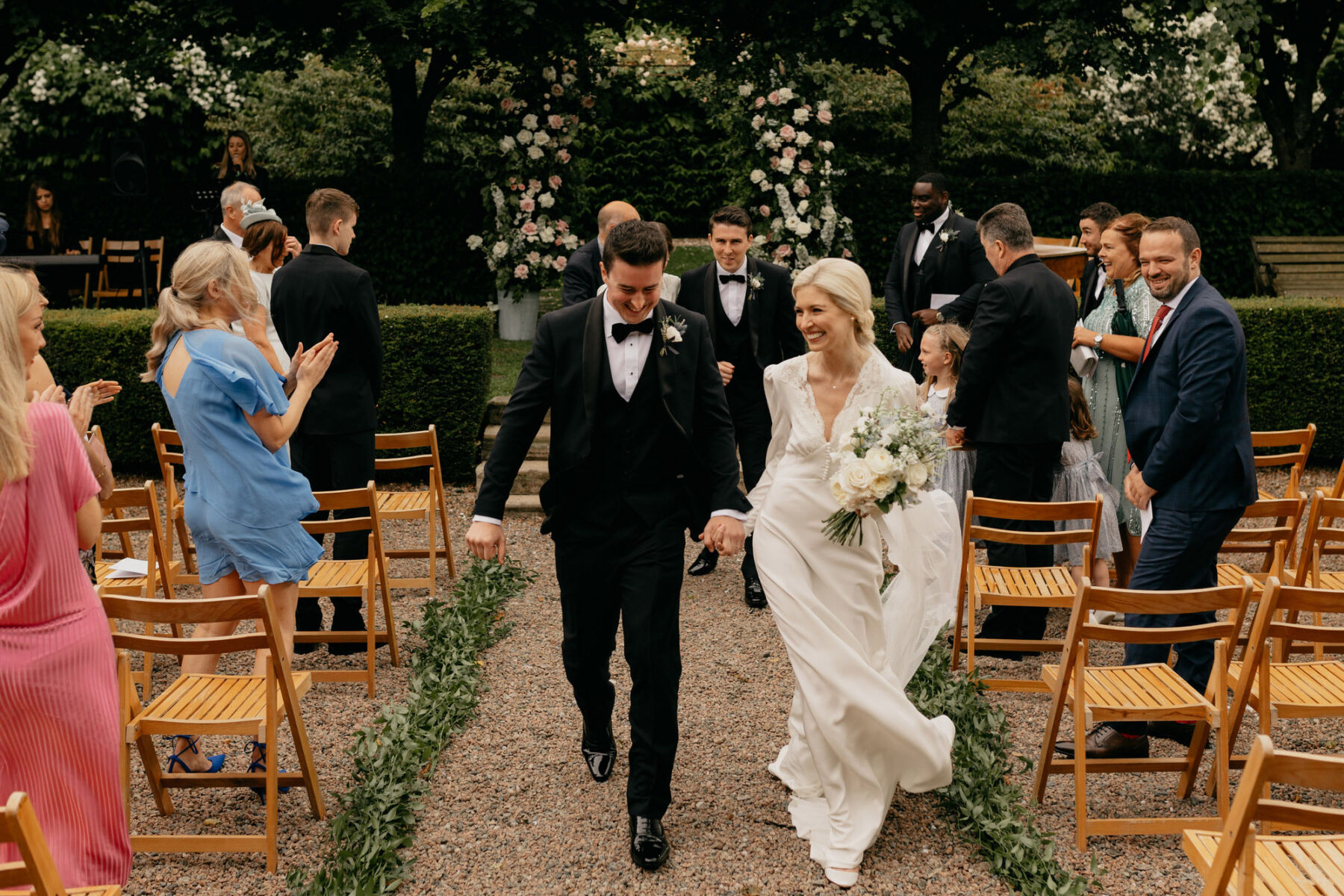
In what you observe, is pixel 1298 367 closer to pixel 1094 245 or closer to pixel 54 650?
pixel 1094 245

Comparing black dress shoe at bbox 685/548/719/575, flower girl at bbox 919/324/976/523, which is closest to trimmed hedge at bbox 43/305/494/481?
black dress shoe at bbox 685/548/719/575

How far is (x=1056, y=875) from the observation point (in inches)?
159

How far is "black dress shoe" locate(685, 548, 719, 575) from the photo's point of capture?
773 cm

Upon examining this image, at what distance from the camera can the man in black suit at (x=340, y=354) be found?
20.6ft

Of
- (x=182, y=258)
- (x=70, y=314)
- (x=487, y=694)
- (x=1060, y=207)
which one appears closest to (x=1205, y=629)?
(x=487, y=694)

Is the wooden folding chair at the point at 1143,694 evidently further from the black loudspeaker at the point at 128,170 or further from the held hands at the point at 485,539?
the black loudspeaker at the point at 128,170

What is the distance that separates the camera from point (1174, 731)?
5.11 m

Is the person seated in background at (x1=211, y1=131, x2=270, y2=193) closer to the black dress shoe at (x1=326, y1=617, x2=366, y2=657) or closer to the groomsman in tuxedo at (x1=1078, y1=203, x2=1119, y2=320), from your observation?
the black dress shoe at (x1=326, y1=617, x2=366, y2=657)

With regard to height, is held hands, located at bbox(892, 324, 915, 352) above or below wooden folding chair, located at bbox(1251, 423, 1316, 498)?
above

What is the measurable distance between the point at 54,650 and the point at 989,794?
3.42 meters

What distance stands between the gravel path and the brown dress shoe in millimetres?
107

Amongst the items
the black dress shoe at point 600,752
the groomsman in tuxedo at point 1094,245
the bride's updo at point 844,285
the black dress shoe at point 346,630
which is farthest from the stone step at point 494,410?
the bride's updo at point 844,285

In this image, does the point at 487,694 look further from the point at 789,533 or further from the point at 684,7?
the point at 684,7

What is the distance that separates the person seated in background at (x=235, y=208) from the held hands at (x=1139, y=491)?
5404 mm
